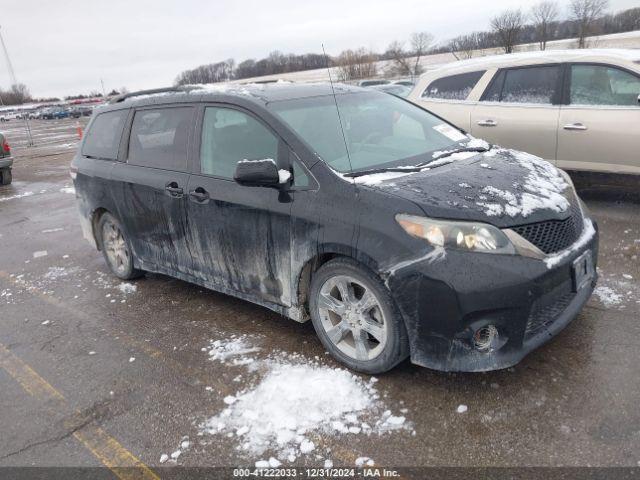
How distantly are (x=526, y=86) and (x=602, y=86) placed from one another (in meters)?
0.84

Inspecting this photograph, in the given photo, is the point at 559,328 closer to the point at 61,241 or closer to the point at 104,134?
the point at 104,134

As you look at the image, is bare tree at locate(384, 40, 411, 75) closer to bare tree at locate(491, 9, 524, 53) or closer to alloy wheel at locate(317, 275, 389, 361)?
bare tree at locate(491, 9, 524, 53)

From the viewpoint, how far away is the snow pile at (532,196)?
2.92 meters

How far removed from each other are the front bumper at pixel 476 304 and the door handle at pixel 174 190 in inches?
77.7

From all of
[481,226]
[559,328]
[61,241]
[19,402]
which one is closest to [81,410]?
[19,402]

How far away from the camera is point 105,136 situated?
5.14 metres

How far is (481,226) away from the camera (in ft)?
9.21

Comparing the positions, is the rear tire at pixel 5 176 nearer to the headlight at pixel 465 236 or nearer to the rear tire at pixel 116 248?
the rear tire at pixel 116 248

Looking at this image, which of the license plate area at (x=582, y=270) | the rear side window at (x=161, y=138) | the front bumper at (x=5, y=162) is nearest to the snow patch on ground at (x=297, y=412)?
the license plate area at (x=582, y=270)

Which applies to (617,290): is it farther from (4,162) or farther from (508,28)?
(508,28)

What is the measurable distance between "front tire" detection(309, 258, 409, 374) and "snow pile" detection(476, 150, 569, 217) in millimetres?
775

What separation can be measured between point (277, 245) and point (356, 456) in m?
1.44

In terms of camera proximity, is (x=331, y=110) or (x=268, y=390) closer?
(x=268, y=390)

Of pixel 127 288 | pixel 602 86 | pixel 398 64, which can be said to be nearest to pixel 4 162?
pixel 127 288
